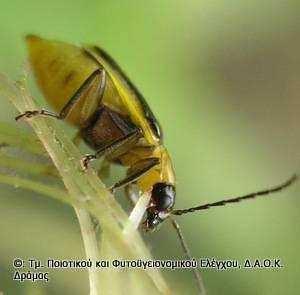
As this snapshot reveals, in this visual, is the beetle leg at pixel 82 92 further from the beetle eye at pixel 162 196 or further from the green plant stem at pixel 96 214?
the beetle eye at pixel 162 196

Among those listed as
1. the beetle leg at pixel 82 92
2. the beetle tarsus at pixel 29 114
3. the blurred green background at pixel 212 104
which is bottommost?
the blurred green background at pixel 212 104

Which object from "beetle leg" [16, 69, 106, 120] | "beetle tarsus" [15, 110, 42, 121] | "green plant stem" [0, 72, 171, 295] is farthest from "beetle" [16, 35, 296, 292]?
"green plant stem" [0, 72, 171, 295]

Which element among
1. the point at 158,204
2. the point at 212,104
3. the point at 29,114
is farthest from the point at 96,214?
the point at 212,104

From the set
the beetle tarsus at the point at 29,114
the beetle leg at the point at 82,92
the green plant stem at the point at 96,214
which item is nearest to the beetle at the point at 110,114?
A: the beetle leg at the point at 82,92

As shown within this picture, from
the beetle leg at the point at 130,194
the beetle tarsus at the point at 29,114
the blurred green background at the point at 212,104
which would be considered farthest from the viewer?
the blurred green background at the point at 212,104

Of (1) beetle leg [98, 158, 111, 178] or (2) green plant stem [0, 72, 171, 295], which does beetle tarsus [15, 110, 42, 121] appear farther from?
(1) beetle leg [98, 158, 111, 178]

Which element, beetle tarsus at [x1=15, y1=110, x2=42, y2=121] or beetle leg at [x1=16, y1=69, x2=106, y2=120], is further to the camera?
beetle leg at [x1=16, y1=69, x2=106, y2=120]

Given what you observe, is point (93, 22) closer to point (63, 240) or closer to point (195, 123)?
point (195, 123)
